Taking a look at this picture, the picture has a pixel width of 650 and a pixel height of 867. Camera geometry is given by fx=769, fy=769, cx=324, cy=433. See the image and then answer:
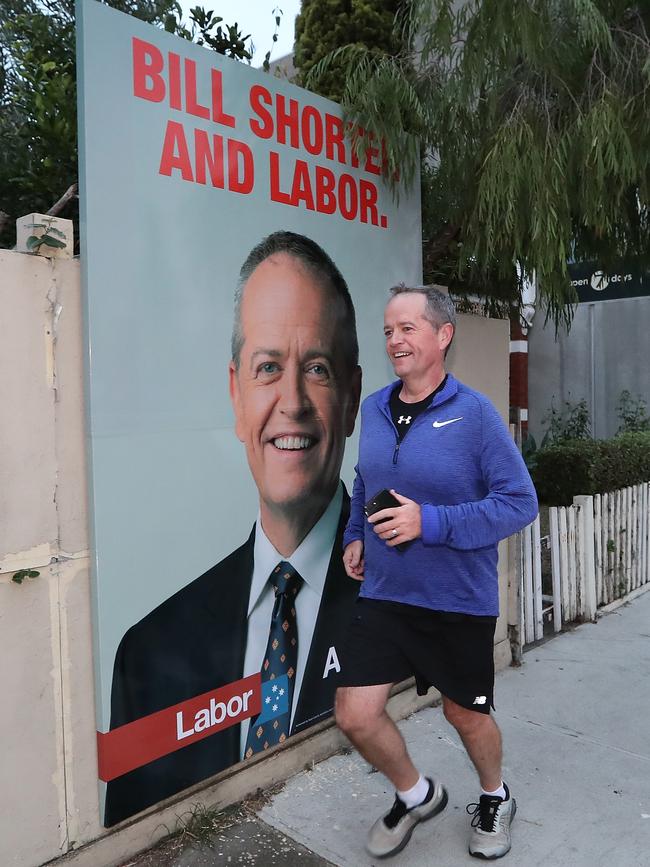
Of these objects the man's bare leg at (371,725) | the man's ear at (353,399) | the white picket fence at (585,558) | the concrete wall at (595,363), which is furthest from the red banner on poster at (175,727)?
the concrete wall at (595,363)

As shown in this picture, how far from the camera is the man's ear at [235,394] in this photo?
3.06 meters

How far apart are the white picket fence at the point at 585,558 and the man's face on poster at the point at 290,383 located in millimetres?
1917

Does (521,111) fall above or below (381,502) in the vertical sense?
above

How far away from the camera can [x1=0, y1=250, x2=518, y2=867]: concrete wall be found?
245 cm

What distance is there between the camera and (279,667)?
3.26 meters

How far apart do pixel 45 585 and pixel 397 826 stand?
5.01 feet

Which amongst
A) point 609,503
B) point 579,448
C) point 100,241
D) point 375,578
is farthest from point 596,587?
point 100,241

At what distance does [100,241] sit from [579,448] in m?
5.88

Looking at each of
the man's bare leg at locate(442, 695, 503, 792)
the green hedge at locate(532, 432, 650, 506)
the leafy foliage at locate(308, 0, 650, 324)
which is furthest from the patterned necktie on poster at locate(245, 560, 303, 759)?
the green hedge at locate(532, 432, 650, 506)

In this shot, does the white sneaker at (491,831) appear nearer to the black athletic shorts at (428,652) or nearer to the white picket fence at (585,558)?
the black athletic shorts at (428,652)

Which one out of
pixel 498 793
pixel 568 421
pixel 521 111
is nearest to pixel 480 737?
pixel 498 793

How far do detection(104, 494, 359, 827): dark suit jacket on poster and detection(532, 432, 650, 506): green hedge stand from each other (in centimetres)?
450

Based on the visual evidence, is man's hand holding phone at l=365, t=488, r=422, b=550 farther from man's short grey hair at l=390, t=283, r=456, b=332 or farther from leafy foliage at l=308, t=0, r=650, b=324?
leafy foliage at l=308, t=0, r=650, b=324

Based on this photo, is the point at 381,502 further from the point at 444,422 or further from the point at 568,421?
the point at 568,421
